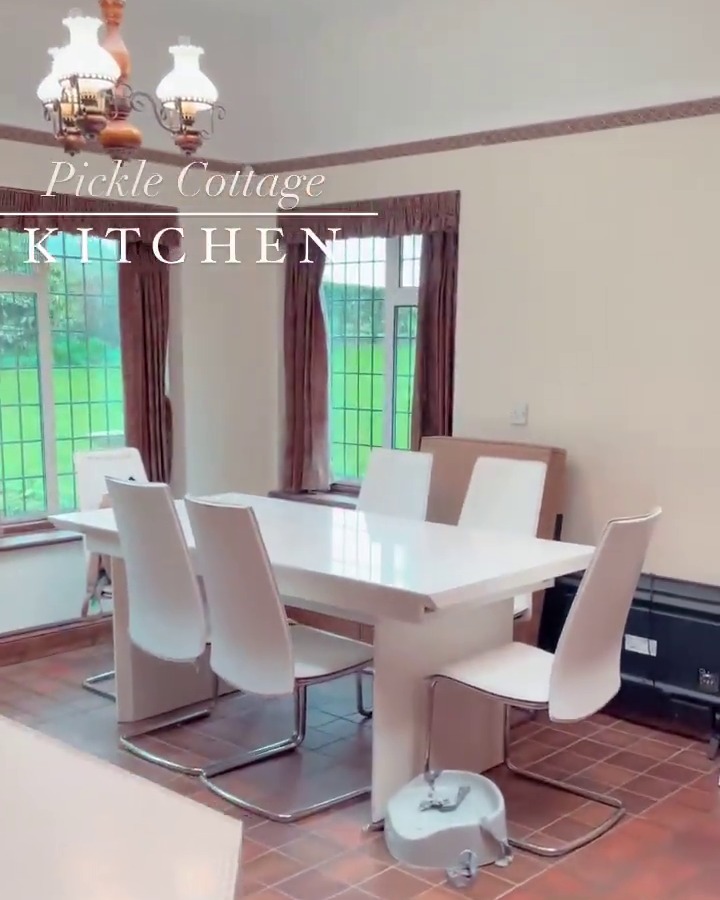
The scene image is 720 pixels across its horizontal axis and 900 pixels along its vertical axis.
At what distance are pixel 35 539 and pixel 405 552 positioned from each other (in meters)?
2.20

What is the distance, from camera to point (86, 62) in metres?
2.57

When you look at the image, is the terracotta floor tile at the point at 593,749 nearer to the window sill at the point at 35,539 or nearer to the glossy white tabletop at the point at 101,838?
the window sill at the point at 35,539

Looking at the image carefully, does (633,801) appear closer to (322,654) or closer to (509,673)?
(509,673)

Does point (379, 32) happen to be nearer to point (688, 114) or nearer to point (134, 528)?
point (688, 114)

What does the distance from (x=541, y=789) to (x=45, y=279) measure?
3.24 m

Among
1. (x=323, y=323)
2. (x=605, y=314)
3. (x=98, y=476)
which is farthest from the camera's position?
(x=323, y=323)

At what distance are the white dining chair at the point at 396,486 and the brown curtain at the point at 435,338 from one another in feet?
1.87

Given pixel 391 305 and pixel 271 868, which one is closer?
pixel 271 868

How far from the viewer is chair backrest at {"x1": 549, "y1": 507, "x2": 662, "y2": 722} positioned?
269cm

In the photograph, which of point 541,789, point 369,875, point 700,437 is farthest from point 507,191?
point 369,875

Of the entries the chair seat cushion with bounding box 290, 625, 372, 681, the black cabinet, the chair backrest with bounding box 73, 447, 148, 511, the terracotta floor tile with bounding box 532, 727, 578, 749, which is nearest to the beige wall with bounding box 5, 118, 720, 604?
the black cabinet

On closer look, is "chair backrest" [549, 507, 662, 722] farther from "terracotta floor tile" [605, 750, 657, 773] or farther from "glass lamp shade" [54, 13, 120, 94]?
"glass lamp shade" [54, 13, 120, 94]

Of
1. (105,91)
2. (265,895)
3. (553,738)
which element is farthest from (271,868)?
(105,91)

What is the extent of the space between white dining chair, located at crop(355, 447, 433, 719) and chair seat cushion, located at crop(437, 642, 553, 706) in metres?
0.96
